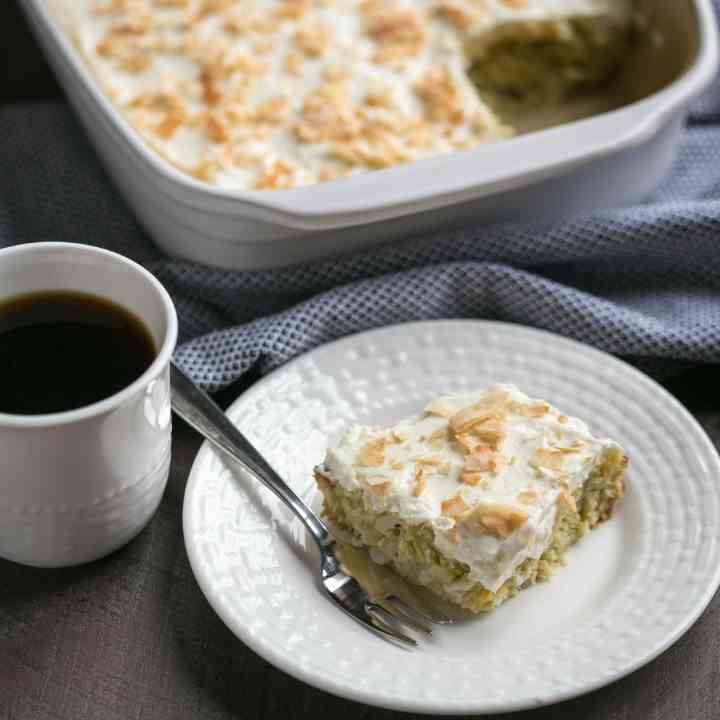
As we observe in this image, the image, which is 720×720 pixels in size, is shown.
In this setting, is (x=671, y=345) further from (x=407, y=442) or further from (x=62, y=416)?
(x=62, y=416)

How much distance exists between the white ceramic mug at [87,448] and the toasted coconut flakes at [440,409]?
34cm

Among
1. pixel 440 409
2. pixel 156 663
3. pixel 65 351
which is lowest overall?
pixel 156 663

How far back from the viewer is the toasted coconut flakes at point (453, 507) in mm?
1409

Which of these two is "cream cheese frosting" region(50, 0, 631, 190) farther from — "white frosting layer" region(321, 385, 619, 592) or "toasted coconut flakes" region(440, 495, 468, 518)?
"toasted coconut flakes" region(440, 495, 468, 518)

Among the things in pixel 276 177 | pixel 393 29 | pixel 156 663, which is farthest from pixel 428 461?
pixel 393 29

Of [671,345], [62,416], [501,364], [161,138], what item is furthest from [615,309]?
[62,416]

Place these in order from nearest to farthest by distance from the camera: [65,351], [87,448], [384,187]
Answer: [87,448] < [65,351] < [384,187]

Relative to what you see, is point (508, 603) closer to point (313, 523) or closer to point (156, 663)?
point (313, 523)

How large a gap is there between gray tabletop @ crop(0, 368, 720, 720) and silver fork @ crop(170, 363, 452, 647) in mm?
105

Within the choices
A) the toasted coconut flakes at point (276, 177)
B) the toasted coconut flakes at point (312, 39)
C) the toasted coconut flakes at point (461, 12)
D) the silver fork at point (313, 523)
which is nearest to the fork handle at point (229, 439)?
the silver fork at point (313, 523)

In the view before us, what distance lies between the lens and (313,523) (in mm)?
1532

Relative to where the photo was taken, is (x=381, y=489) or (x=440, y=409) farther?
(x=440, y=409)

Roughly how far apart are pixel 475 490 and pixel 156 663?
430 millimetres

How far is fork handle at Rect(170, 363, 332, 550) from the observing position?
5.04 ft
